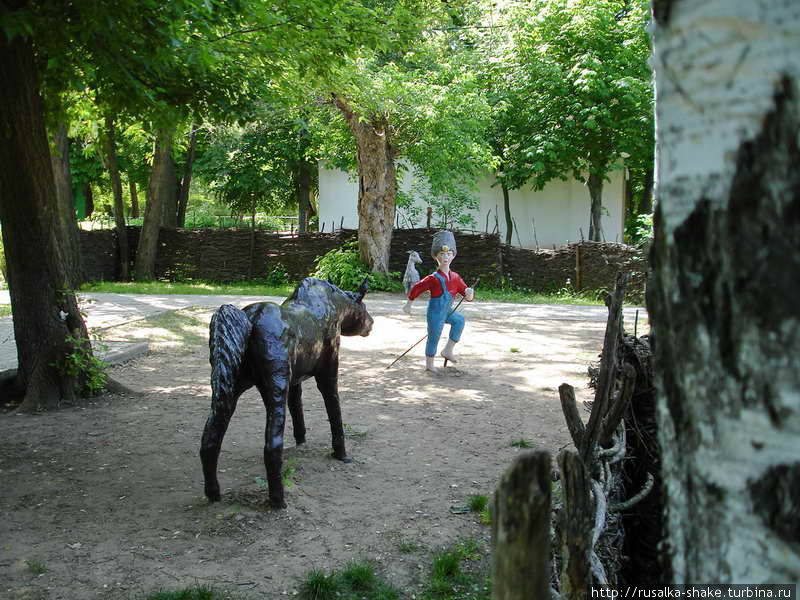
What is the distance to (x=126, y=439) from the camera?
22.4 ft

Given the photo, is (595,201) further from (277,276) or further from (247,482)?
(247,482)

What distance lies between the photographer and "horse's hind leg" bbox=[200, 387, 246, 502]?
16.1 ft

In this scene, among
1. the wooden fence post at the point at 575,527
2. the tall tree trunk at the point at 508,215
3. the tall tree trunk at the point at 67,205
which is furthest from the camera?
the tall tree trunk at the point at 508,215

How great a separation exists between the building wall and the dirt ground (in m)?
19.9

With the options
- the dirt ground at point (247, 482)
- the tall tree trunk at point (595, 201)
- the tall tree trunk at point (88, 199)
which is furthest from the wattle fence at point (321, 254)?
the dirt ground at point (247, 482)

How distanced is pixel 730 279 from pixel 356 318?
5.29 metres

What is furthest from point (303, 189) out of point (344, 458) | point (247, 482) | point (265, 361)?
point (265, 361)

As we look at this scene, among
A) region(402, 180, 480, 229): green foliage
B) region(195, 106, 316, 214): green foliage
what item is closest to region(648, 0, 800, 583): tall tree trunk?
region(402, 180, 480, 229): green foliage

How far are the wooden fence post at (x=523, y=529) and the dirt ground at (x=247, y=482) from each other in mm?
2667

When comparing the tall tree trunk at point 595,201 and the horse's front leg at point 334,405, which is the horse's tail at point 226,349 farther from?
the tall tree trunk at point 595,201

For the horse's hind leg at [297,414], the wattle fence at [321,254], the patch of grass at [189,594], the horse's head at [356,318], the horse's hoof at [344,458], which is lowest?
the patch of grass at [189,594]

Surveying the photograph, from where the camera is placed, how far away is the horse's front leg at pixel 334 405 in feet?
19.9

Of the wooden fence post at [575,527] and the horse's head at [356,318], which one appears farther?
the horse's head at [356,318]

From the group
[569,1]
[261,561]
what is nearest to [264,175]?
[569,1]
